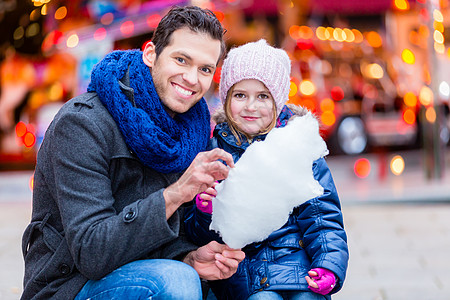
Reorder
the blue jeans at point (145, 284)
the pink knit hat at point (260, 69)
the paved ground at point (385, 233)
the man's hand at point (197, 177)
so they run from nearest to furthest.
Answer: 1. the man's hand at point (197, 177)
2. the blue jeans at point (145, 284)
3. the pink knit hat at point (260, 69)
4. the paved ground at point (385, 233)

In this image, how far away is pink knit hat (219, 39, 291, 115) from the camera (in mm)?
2631

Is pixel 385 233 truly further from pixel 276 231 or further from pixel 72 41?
pixel 72 41

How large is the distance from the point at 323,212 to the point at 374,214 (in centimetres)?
426

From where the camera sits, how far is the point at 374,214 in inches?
257

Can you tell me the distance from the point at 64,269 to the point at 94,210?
0.28 meters

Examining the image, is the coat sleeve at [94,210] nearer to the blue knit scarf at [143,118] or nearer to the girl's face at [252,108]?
the blue knit scarf at [143,118]

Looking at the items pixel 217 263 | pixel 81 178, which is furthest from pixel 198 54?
pixel 217 263

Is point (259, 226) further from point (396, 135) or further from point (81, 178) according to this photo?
point (396, 135)

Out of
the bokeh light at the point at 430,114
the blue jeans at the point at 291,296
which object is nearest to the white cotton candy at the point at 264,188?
the blue jeans at the point at 291,296

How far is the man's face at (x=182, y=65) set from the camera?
232cm

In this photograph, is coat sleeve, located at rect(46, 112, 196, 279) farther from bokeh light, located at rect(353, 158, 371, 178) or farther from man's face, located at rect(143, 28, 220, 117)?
bokeh light, located at rect(353, 158, 371, 178)

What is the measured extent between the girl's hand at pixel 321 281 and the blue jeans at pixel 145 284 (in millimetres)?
442

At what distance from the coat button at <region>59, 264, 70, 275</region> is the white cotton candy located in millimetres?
535

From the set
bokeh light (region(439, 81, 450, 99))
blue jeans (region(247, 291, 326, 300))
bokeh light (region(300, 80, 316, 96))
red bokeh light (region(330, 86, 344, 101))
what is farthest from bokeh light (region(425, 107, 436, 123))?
blue jeans (region(247, 291, 326, 300))
